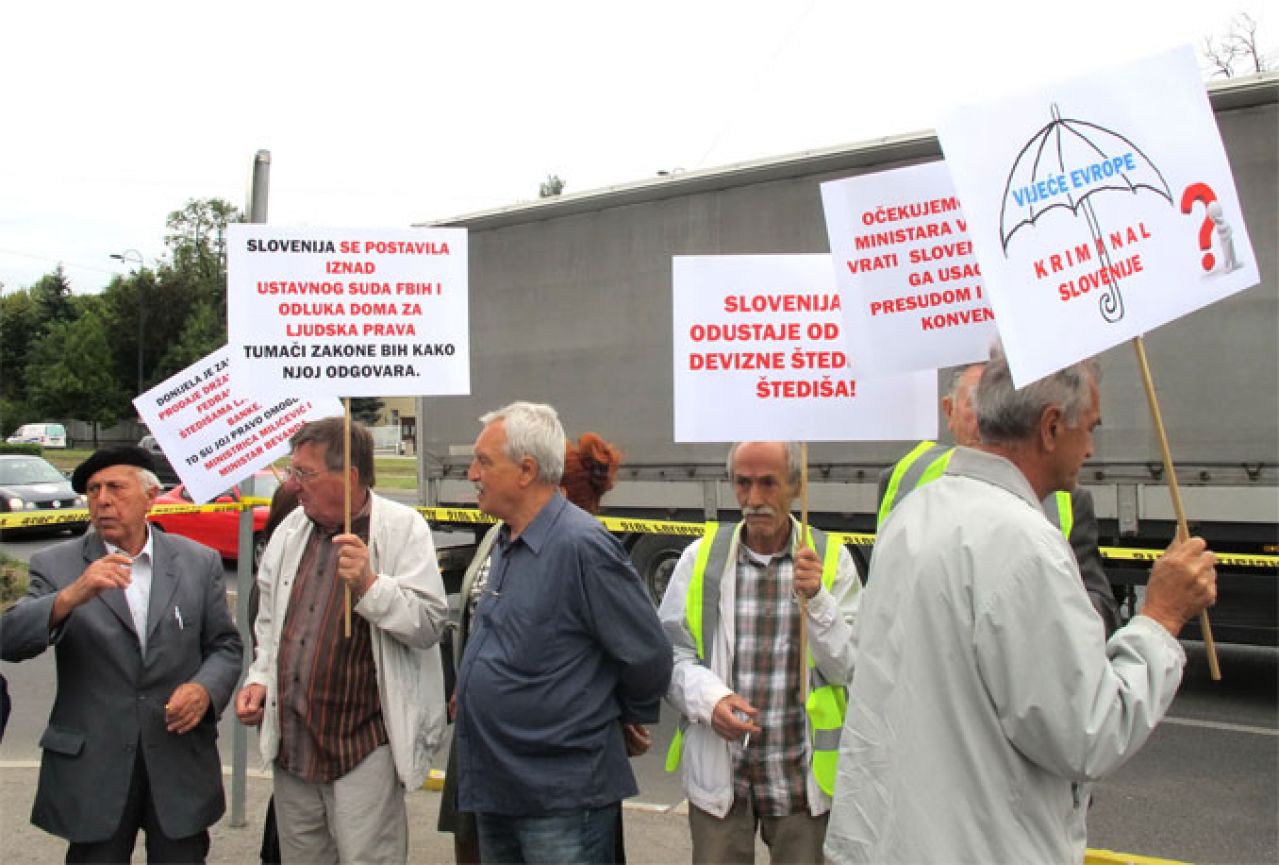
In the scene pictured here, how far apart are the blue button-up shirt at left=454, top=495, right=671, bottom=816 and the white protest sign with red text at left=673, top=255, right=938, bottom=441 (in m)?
0.76

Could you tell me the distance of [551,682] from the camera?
2670 mm

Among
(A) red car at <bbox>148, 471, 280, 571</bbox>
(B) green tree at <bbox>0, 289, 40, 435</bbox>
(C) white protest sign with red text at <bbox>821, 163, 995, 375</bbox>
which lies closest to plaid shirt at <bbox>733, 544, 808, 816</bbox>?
(C) white protest sign with red text at <bbox>821, 163, 995, 375</bbox>

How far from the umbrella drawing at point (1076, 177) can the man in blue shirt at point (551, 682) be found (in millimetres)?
1310

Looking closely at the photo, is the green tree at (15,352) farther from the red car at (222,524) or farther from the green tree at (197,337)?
the red car at (222,524)

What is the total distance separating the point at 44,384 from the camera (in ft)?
164

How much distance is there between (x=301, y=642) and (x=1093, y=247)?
2548 millimetres

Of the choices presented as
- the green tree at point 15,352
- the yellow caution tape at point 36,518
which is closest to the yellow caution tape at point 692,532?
the yellow caution tape at point 36,518

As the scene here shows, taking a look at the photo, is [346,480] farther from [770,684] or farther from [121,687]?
[770,684]

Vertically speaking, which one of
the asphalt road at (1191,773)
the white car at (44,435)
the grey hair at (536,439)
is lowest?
the asphalt road at (1191,773)

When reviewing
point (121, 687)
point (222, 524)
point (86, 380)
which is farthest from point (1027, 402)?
point (86, 380)

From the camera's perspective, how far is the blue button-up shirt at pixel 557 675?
2652 millimetres

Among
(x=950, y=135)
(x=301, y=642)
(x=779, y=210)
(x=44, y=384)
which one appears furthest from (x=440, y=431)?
(x=44, y=384)

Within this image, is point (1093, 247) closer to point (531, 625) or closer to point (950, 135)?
point (950, 135)

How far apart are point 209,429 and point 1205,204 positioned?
3917mm
